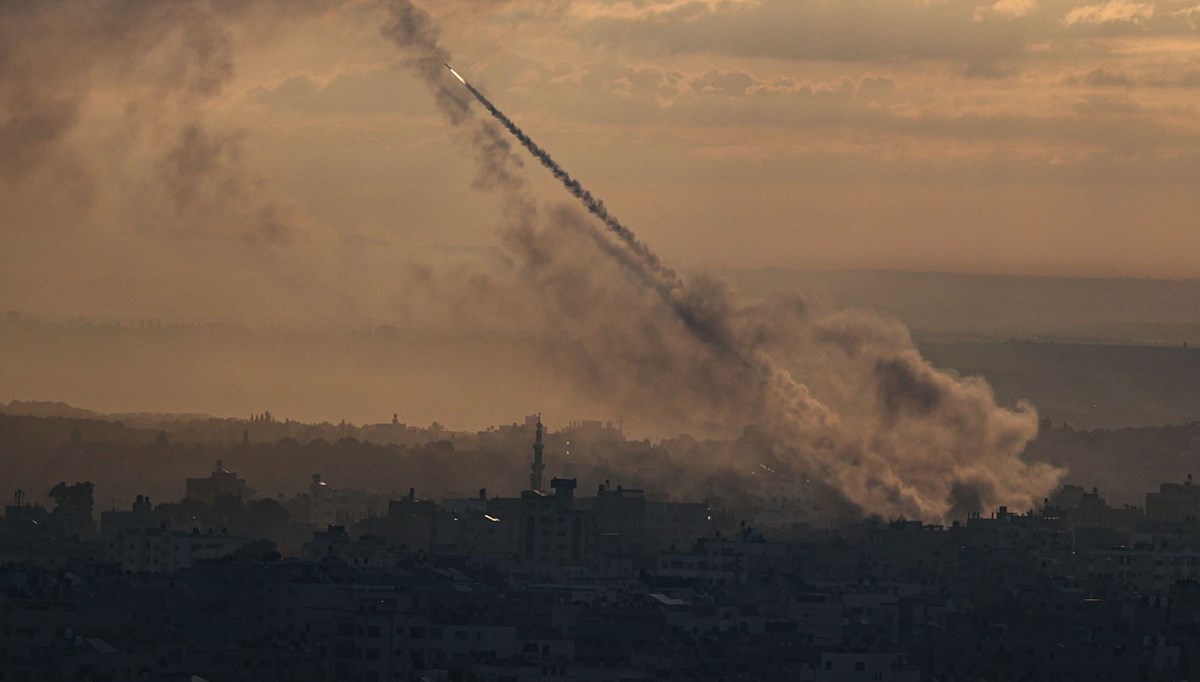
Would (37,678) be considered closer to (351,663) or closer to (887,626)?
(351,663)

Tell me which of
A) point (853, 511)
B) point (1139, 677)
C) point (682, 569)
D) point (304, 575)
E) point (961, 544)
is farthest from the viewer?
point (853, 511)

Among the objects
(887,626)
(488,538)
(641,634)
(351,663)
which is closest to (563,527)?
(488,538)

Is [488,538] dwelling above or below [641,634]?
above

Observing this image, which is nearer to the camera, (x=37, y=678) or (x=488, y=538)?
(x=37, y=678)

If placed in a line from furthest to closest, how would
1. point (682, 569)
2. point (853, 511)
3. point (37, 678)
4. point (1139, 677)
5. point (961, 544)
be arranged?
point (853, 511) < point (961, 544) < point (682, 569) < point (1139, 677) < point (37, 678)

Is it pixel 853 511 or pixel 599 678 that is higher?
pixel 853 511

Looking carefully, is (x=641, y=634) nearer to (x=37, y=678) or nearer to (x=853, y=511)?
(x=37, y=678)

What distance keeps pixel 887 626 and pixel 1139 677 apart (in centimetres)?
1821

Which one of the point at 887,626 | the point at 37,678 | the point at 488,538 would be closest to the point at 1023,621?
the point at 887,626

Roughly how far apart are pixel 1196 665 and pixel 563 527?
231ft

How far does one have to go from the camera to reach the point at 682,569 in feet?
523

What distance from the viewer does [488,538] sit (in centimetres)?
19625

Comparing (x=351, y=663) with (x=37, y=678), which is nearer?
(x=37, y=678)

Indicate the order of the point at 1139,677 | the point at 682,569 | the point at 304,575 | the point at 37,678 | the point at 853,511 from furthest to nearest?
the point at 853,511
the point at 682,569
the point at 304,575
the point at 1139,677
the point at 37,678
